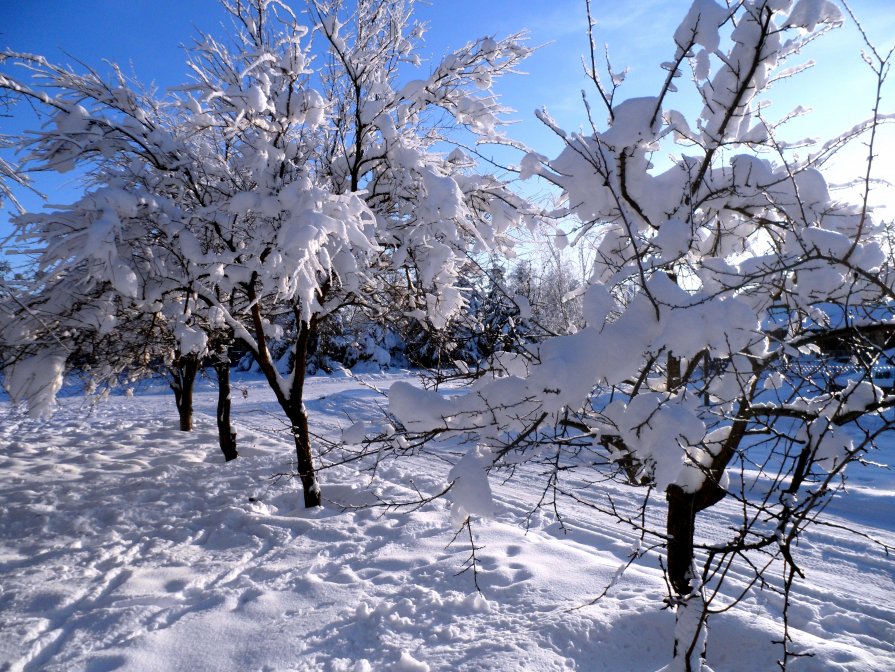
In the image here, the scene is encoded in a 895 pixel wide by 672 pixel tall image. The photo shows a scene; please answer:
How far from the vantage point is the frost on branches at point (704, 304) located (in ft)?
6.60

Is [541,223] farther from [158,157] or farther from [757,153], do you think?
[158,157]

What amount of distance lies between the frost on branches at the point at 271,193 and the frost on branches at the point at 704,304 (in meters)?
2.02

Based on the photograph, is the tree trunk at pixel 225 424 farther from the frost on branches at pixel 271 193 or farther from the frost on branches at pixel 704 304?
the frost on branches at pixel 704 304

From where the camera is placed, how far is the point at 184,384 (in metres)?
11.1

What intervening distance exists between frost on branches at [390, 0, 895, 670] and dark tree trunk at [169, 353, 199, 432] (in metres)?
9.06

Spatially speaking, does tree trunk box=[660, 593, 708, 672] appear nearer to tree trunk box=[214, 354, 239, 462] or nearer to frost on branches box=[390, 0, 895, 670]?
frost on branches box=[390, 0, 895, 670]

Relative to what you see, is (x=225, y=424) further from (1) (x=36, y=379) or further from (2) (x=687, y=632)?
(2) (x=687, y=632)

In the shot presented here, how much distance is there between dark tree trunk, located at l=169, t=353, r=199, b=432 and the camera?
1021 centimetres

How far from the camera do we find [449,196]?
14.6 feet

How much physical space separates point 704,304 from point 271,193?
389cm

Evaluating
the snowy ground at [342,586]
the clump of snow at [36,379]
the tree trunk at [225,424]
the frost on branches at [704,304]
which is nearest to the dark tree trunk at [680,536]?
the frost on branches at [704,304]

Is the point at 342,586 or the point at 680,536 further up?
the point at 680,536

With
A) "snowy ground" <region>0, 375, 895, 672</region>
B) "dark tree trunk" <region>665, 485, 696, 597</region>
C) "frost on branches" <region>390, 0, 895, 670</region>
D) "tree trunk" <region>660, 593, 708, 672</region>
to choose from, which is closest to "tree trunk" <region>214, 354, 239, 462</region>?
"snowy ground" <region>0, 375, 895, 672</region>

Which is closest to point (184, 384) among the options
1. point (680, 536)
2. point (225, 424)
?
point (225, 424)
